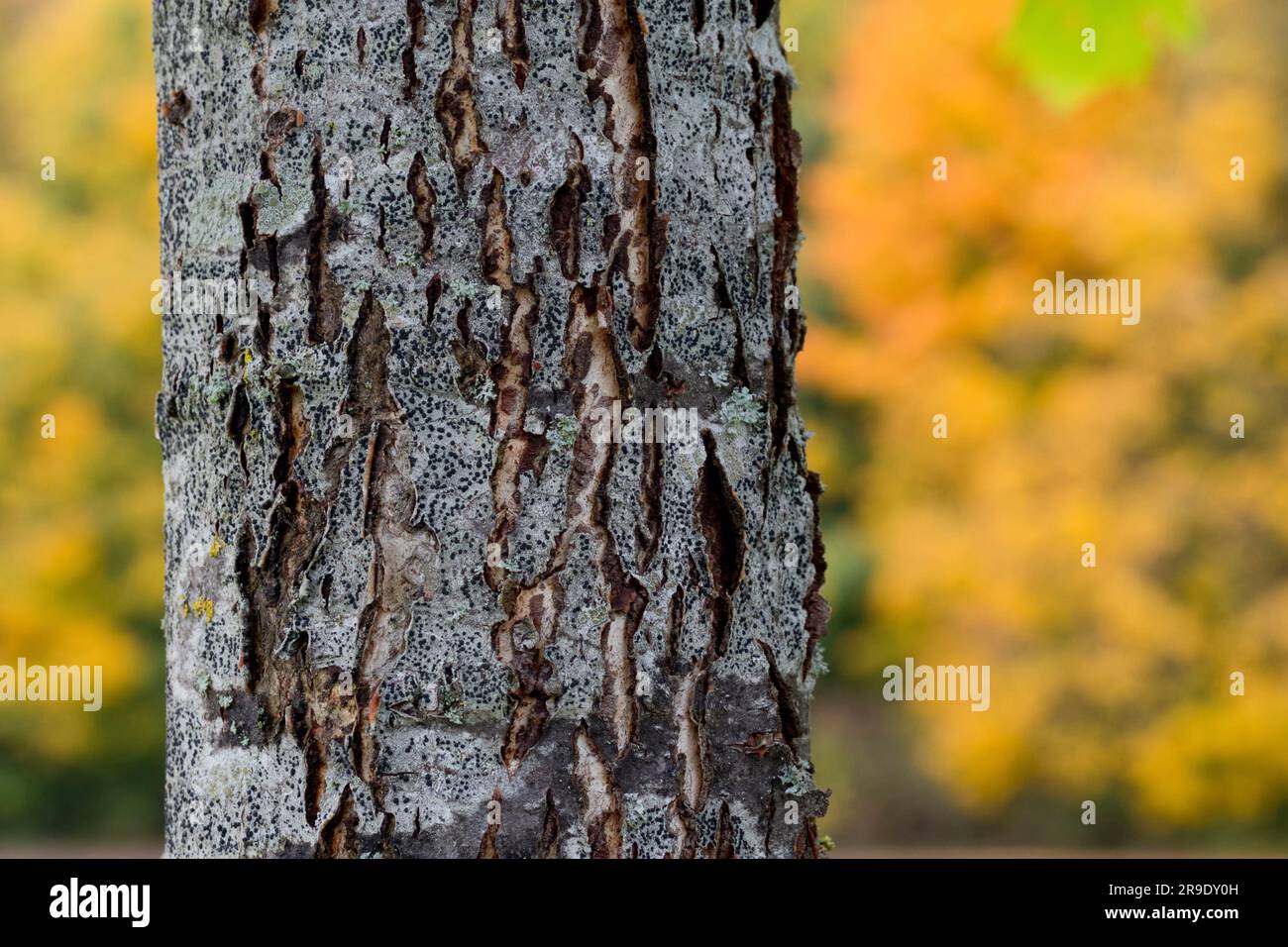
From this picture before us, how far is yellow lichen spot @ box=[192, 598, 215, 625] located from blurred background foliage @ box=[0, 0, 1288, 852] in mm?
6219

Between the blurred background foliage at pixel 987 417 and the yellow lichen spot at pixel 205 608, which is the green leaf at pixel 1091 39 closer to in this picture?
the yellow lichen spot at pixel 205 608

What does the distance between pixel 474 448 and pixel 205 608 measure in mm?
330

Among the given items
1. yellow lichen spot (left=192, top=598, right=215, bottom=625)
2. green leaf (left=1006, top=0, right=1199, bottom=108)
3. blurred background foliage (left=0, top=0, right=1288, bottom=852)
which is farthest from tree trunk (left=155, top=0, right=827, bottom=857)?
blurred background foliage (left=0, top=0, right=1288, bottom=852)

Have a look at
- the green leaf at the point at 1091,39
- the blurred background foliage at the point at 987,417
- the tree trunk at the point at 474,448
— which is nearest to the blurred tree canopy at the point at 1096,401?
the blurred background foliage at the point at 987,417

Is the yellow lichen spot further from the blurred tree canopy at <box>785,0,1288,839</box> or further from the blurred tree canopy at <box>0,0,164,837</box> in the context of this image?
the blurred tree canopy at <box>0,0,164,837</box>

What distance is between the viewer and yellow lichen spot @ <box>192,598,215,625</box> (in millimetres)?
1269

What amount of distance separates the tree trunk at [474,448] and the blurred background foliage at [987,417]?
Answer: 601cm

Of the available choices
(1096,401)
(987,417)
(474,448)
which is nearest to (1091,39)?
(474,448)

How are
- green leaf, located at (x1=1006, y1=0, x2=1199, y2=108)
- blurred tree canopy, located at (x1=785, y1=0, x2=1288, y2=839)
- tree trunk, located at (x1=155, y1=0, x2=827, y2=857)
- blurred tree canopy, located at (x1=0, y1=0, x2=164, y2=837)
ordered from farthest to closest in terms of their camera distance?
blurred tree canopy, located at (x1=0, y1=0, x2=164, y2=837) → blurred tree canopy, located at (x1=785, y1=0, x2=1288, y2=839) → green leaf, located at (x1=1006, y1=0, x2=1199, y2=108) → tree trunk, located at (x1=155, y1=0, x2=827, y2=857)

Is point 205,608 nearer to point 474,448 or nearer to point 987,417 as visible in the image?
point 474,448

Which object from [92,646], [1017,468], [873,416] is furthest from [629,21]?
[873,416]

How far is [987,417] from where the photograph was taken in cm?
856

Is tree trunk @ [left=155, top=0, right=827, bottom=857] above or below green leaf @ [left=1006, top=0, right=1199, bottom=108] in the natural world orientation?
below

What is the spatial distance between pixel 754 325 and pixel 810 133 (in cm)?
1145
